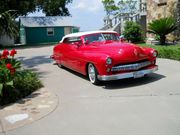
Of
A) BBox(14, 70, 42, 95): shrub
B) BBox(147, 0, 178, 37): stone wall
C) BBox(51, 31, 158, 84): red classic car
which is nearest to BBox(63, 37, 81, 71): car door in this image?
BBox(51, 31, 158, 84): red classic car

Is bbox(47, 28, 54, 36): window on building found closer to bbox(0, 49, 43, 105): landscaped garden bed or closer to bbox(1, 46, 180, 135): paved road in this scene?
bbox(1, 46, 180, 135): paved road

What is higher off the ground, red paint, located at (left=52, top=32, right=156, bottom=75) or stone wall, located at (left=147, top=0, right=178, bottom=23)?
stone wall, located at (left=147, top=0, right=178, bottom=23)

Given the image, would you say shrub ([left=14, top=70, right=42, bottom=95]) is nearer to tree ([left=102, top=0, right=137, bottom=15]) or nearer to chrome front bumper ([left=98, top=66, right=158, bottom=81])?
chrome front bumper ([left=98, top=66, right=158, bottom=81])

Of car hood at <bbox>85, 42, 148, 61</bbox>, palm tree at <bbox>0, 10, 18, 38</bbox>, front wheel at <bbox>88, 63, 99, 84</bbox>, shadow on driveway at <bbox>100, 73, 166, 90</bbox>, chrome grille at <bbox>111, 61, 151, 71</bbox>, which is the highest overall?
palm tree at <bbox>0, 10, 18, 38</bbox>

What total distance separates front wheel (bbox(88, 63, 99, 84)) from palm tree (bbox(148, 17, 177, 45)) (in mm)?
7498

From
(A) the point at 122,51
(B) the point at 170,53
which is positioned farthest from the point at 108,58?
(B) the point at 170,53

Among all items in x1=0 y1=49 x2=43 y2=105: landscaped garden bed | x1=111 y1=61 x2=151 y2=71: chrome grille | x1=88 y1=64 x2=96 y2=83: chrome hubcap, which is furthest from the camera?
x1=88 y1=64 x2=96 y2=83: chrome hubcap

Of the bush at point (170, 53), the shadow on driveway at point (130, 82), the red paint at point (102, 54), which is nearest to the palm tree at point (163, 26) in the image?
the bush at point (170, 53)

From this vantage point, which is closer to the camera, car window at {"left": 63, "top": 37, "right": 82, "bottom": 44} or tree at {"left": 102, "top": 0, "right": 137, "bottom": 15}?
car window at {"left": 63, "top": 37, "right": 82, "bottom": 44}

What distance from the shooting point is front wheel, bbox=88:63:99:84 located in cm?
789

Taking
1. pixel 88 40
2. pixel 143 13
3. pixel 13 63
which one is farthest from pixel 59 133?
pixel 143 13

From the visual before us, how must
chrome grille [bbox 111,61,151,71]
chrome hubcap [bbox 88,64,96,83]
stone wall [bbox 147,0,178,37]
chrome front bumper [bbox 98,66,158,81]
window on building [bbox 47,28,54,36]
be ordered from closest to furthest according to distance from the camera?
1. chrome front bumper [bbox 98,66,158,81]
2. chrome grille [bbox 111,61,151,71]
3. chrome hubcap [bbox 88,64,96,83]
4. stone wall [bbox 147,0,178,37]
5. window on building [bbox 47,28,54,36]

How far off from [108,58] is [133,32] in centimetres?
1081

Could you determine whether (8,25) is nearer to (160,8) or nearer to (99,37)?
Result: (99,37)
